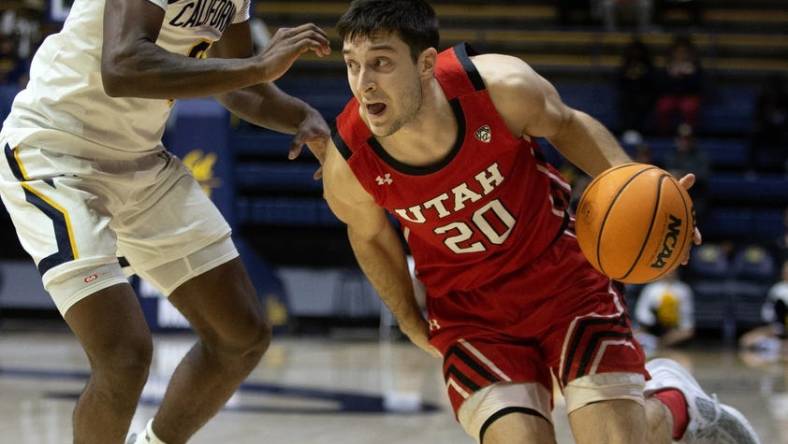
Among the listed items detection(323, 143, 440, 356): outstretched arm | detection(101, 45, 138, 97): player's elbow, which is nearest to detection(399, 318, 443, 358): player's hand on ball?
detection(323, 143, 440, 356): outstretched arm

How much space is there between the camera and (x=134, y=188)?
163 inches

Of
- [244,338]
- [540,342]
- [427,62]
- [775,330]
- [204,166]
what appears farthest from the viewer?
[204,166]

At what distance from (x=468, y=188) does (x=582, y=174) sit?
875cm

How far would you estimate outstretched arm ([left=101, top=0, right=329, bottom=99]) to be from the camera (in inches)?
145

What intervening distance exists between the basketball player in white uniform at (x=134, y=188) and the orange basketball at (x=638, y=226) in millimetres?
1073

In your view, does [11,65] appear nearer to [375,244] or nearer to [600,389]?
[375,244]

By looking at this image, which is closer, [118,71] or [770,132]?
[118,71]

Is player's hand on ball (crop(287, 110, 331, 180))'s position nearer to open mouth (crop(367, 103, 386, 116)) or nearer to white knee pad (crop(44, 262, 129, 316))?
open mouth (crop(367, 103, 386, 116))

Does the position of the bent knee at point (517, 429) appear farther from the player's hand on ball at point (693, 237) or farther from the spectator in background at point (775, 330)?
the spectator in background at point (775, 330)

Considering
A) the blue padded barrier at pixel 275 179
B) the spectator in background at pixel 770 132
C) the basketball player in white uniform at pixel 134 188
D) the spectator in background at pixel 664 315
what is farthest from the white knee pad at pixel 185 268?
the spectator in background at pixel 770 132

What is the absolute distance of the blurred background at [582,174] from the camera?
38.0 ft

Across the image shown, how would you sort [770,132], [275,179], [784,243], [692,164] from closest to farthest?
[784,243] → [692,164] → [770,132] → [275,179]

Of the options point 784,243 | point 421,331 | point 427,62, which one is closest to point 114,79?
point 427,62

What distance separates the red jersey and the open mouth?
149 mm
